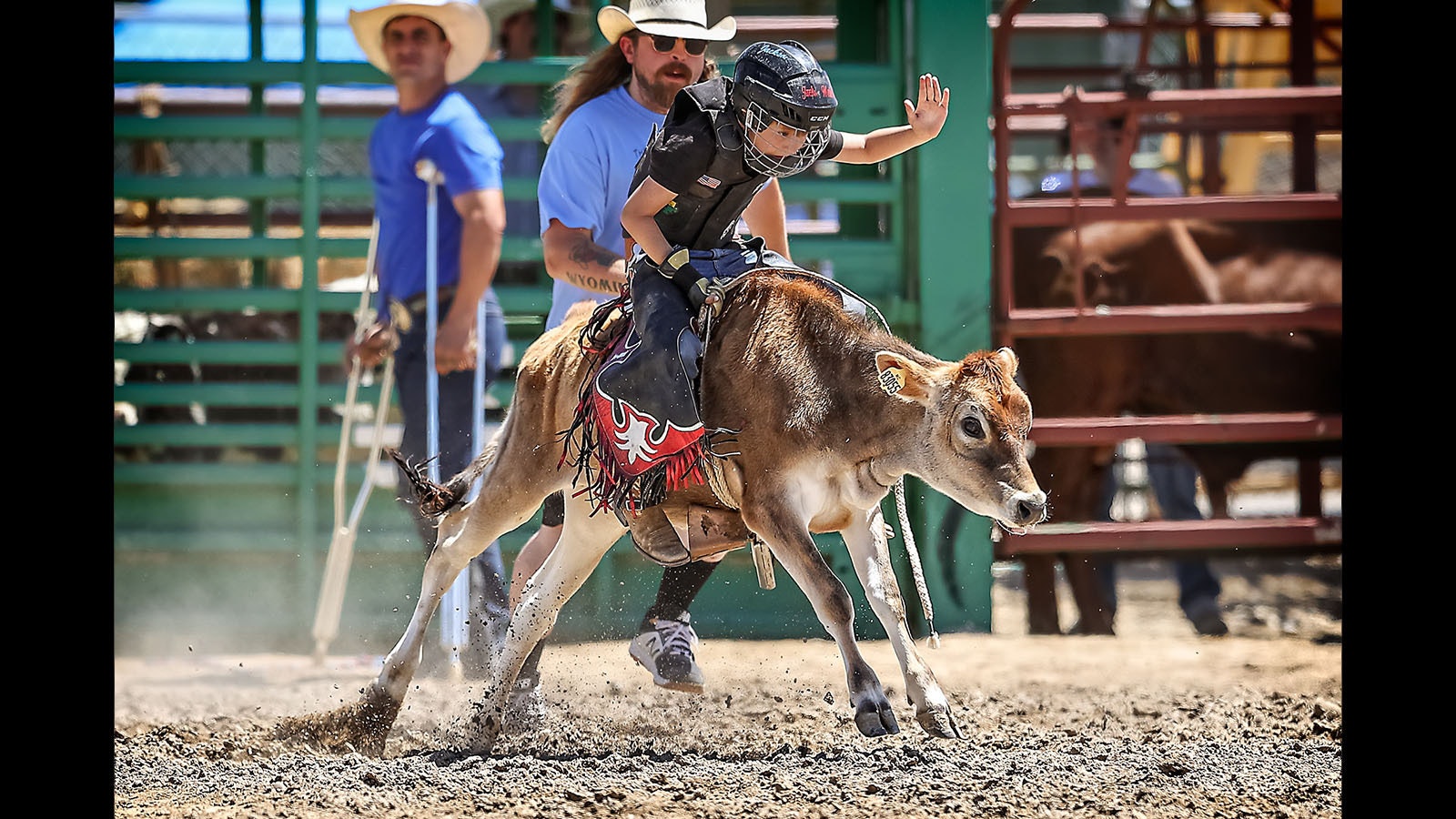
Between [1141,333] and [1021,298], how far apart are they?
0.61 meters

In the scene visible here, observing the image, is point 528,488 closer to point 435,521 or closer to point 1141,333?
point 435,521

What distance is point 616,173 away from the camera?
4910 millimetres

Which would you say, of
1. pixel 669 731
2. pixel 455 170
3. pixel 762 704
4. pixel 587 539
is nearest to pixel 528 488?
pixel 587 539

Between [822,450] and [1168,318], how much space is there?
3.17 meters

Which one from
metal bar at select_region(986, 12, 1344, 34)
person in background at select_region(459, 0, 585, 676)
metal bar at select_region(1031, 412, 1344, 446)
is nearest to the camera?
metal bar at select_region(1031, 412, 1344, 446)

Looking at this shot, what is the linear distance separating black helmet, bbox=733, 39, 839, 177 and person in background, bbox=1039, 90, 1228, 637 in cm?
354

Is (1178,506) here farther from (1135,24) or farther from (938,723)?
(938,723)

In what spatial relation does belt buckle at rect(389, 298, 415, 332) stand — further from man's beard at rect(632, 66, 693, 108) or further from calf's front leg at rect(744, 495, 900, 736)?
calf's front leg at rect(744, 495, 900, 736)

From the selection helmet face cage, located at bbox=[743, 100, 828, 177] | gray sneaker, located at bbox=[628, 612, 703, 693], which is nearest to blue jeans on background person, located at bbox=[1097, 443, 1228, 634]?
gray sneaker, located at bbox=[628, 612, 703, 693]

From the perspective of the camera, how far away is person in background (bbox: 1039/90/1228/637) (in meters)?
7.34

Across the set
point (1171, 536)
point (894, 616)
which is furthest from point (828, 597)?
point (1171, 536)

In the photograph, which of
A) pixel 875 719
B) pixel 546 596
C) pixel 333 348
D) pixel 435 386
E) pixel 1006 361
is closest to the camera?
pixel 875 719

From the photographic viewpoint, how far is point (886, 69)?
21.4 feet

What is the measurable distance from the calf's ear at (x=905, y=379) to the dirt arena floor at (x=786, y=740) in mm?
1038
